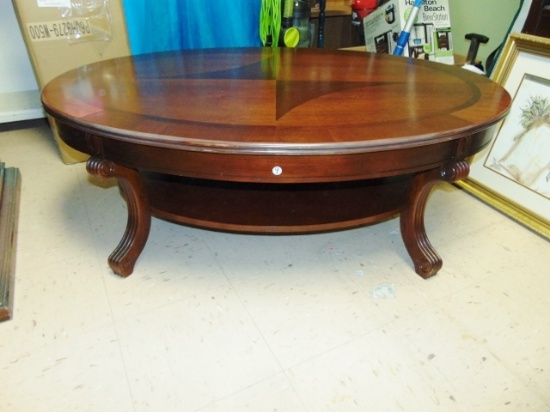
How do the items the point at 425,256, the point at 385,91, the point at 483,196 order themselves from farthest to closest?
the point at 483,196, the point at 425,256, the point at 385,91

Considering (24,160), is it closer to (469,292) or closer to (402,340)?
(402,340)

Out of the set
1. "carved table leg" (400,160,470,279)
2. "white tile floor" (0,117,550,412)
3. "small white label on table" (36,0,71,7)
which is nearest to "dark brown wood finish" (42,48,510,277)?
"carved table leg" (400,160,470,279)

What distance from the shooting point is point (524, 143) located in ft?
4.88

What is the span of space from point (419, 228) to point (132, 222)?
0.90m

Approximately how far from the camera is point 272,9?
6.17ft

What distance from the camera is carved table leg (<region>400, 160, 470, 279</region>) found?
3.67 ft

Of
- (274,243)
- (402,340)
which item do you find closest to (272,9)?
(274,243)

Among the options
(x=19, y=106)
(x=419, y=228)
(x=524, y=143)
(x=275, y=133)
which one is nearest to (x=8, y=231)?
(x=19, y=106)

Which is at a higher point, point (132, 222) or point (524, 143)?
point (524, 143)

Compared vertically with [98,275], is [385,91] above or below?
above

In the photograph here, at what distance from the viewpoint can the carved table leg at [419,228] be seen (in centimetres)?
112

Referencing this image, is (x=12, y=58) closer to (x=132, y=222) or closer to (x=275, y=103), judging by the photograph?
(x=132, y=222)

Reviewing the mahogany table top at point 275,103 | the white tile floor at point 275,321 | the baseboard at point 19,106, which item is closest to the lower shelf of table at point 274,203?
the white tile floor at point 275,321

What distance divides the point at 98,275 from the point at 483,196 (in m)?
1.52
